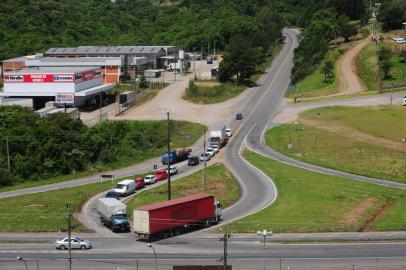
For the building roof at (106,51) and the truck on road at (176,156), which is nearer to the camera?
the truck on road at (176,156)

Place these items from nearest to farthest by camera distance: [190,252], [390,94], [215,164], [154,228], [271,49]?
[190,252], [154,228], [215,164], [390,94], [271,49]

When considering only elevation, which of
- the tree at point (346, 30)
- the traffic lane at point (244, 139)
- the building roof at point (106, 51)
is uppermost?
the tree at point (346, 30)

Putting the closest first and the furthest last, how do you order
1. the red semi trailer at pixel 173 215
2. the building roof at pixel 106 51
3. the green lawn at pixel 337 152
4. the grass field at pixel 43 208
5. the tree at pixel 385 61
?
the red semi trailer at pixel 173 215 → the grass field at pixel 43 208 → the green lawn at pixel 337 152 → the tree at pixel 385 61 → the building roof at pixel 106 51

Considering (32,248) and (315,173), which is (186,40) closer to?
(315,173)

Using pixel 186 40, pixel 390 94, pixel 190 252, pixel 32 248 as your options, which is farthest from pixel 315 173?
pixel 186 40

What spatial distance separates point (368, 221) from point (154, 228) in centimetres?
1606

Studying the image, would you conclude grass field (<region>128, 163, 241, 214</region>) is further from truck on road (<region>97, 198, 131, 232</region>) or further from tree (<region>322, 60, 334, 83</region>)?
tree (<region>322, 60, 334, 83</region>)

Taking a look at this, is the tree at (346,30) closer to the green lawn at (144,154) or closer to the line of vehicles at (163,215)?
the green lawn at (144,154)

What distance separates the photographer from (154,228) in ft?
152

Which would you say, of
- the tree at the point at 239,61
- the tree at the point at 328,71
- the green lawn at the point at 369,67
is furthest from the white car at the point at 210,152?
the tree at the point at 239,61

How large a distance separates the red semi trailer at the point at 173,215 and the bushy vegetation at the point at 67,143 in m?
26.7

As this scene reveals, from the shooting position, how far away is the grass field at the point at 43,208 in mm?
50719

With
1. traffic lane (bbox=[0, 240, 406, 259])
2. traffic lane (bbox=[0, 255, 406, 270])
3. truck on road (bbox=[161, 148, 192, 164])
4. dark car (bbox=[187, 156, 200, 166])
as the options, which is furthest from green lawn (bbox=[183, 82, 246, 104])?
traffic lane (bbox=[0, 255, 406, 270])

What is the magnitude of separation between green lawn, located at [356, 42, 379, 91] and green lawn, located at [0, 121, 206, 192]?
35.5 meters
